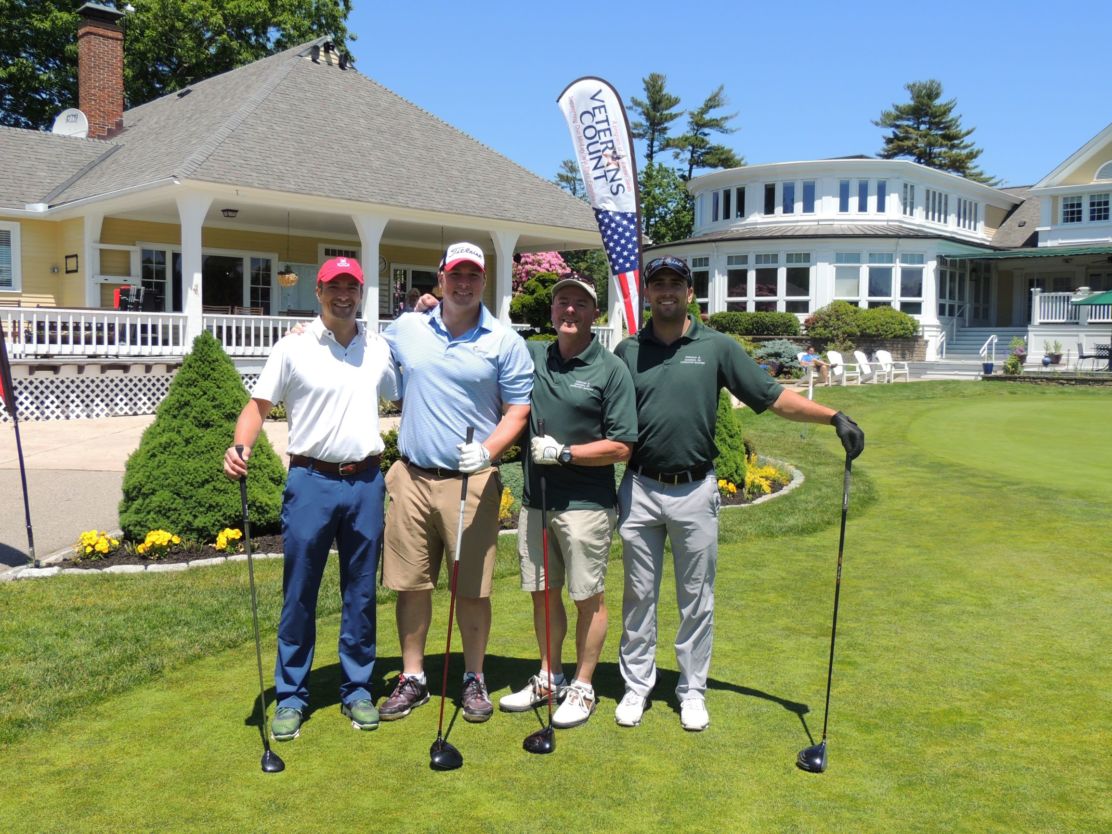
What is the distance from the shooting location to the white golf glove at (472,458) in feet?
13.5

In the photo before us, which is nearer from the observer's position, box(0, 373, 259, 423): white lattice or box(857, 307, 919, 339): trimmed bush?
box(0, 373, 259, 423): white lattice

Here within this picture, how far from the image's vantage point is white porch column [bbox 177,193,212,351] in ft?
56.2

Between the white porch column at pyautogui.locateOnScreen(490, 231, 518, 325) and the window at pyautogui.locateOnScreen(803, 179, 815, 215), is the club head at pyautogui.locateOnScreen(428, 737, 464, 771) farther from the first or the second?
the window at pyautogui.locateOnScreen(803, 179, 815, 215)

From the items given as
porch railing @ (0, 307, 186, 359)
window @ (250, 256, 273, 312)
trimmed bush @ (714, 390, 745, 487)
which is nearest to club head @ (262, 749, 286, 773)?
trimmed bush @ (714, 390, 745, 487)

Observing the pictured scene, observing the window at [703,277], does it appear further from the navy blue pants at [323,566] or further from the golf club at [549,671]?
the navy blue pants at [323,566]

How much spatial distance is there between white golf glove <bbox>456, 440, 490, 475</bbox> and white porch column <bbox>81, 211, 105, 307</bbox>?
18482 mm

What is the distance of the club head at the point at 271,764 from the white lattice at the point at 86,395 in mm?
12906

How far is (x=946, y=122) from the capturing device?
6322 centimetres

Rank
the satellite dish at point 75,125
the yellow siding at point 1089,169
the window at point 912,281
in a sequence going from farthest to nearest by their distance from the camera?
the yellow siding at point 1089,169 → the window at point 912,281 → the satellite dish at point 75,125

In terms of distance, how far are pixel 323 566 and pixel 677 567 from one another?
5.19ft

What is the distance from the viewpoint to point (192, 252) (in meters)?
17.2

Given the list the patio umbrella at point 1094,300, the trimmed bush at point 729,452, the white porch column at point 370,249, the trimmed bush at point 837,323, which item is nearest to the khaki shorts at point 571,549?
the trimmed bush at point 729,452

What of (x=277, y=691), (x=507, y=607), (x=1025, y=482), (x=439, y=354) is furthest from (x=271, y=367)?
(x=1025, y=482)

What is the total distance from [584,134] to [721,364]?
7098mm
